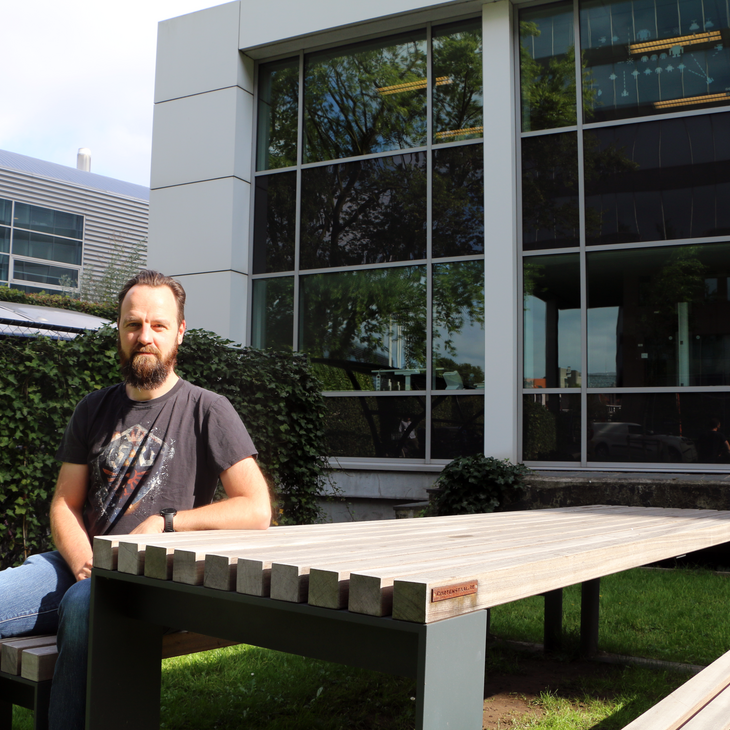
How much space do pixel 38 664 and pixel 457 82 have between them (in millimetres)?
8499

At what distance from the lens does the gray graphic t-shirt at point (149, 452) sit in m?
2.48

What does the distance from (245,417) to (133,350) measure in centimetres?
401

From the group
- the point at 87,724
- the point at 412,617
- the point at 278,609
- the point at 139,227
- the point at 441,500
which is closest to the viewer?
the point at 412,617

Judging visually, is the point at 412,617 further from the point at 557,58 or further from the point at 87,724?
the point at 557,58

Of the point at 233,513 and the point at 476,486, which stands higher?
the point at 233,513

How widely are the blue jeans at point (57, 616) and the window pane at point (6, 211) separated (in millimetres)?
29018

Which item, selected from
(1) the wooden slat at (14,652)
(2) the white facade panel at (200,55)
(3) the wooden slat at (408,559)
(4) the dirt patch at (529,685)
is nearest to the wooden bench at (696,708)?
(3) the wooden slat at (408,559)

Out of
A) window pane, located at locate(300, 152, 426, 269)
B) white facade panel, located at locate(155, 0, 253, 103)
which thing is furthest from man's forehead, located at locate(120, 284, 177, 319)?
white facade panel, located at locate(155, 0, 253, 103)

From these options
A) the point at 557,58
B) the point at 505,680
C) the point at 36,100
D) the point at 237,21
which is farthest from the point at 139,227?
the point at 36,100

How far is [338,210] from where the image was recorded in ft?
31.0

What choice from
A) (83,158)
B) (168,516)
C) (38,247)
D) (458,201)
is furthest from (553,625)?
(83,158)

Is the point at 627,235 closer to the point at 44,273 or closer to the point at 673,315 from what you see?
the point at 673,315

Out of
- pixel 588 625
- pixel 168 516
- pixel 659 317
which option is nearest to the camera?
pixel 168 516

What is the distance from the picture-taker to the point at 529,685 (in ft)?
11.9
